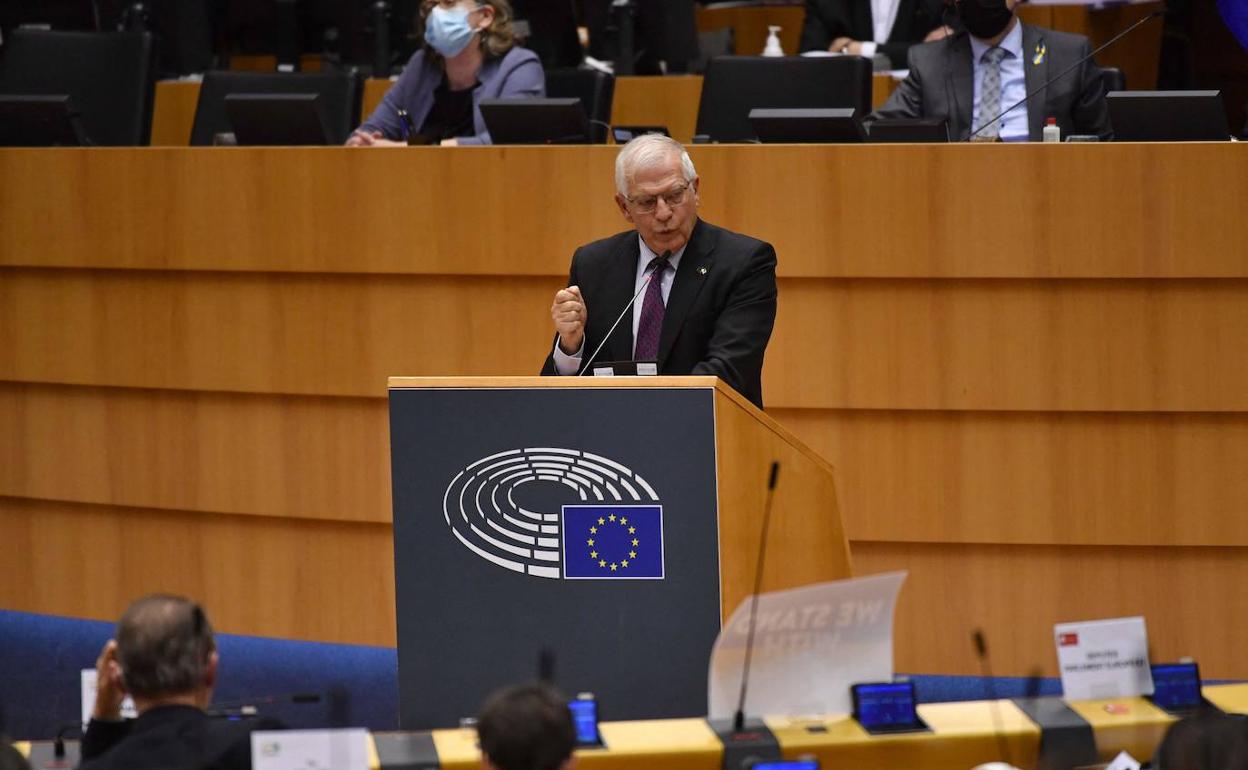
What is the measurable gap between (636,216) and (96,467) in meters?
2.59

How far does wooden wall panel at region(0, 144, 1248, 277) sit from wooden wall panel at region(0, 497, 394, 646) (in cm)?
82

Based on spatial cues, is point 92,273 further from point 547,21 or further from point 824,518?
point 824,518

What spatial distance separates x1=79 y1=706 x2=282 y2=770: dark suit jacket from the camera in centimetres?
222

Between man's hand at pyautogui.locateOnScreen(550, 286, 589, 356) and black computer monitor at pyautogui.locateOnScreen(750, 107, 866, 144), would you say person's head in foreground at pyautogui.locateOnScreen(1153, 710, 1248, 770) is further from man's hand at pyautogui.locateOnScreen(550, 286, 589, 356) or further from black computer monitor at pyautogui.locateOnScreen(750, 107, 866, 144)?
black computer monitor at pyautogui.locateOnScreen(750, 107, 866, 144)

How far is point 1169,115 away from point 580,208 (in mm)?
1653

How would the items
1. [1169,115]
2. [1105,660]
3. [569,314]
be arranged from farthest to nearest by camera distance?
[1169,115] → [569,314] → [1105,660]

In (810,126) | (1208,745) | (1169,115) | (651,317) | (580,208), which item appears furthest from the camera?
(580,208)

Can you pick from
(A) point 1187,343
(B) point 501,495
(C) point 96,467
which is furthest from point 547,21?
(B) point 501,495

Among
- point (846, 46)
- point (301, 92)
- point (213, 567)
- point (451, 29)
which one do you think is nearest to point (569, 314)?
point (213, 567)

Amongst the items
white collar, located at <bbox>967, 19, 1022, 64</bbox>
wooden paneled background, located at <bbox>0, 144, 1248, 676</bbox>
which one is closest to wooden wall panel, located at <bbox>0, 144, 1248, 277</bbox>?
wooden paneled background, located at <bbox>0, 144, 1248, 676</bbox>

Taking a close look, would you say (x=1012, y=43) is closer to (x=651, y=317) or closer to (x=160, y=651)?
(x=651, y=317)

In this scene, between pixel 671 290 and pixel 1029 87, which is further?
pixel 1029 87

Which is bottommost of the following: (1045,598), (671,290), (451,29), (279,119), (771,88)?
(1045,598)

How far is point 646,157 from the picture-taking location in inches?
147
